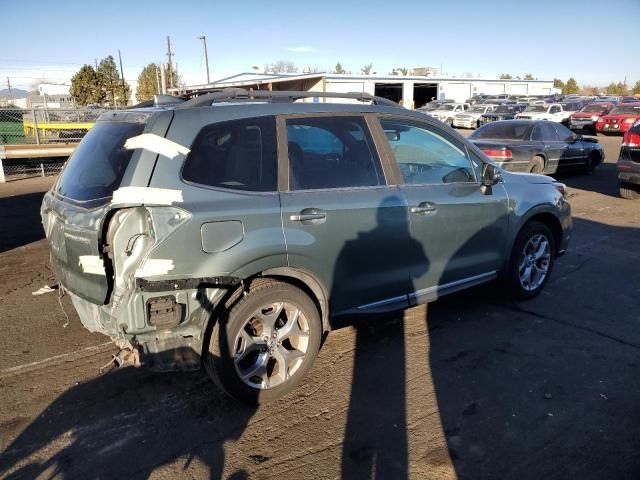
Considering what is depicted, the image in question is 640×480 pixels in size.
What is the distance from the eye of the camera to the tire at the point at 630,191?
10047 millimetres

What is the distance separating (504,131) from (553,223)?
25.0 ft

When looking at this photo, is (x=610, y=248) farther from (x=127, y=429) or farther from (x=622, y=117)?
(x=622, y=117)

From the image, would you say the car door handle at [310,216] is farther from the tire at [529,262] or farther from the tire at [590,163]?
the tire at [590,163]

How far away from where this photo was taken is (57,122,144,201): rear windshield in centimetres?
304

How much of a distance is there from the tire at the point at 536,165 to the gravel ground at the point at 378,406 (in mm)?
7132

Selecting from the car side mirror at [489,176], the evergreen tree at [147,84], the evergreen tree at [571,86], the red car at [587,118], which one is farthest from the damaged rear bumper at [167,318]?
the evergreen tree at [571,86]

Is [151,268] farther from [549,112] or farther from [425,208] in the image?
[549,112]

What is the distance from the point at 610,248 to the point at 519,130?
583 centimetres

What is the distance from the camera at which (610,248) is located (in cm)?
679

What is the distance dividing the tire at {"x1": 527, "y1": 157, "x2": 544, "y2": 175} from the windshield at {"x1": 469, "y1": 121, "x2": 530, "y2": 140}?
0.59 meters

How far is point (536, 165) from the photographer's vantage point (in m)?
11.7

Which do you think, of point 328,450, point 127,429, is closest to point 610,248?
point 328,450

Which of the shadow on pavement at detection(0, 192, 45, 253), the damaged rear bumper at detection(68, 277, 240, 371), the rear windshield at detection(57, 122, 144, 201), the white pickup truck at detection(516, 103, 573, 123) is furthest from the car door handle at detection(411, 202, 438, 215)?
the white pickup truck at detection(516, 103, 573, 123)

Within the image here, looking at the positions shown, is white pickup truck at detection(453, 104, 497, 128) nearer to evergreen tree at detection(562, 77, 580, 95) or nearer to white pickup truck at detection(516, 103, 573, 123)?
white pickup truck at detection(516, 103, 573, 123)
